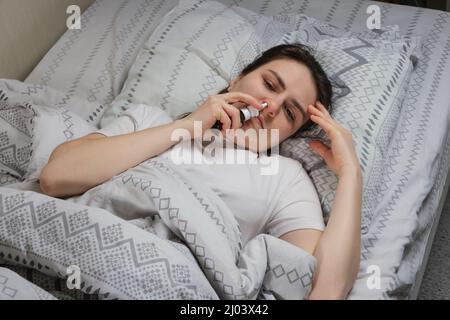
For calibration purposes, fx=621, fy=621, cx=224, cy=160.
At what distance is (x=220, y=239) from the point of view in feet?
3.77

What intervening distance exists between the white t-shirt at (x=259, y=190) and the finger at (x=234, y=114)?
61mm

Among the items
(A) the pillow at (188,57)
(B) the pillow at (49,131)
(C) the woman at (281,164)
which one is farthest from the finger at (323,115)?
(B) the pillow at (49,131)

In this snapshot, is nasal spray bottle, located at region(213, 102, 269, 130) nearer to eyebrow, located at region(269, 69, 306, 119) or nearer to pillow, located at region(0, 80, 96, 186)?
eyebrow, located at region(269, 69, 306, 119)

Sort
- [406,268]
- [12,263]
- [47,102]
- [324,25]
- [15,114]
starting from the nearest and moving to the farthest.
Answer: [12,263]
[406,268]
[15,114]
[47,102]
[324,25]

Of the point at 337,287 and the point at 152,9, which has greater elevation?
the point at 152,9

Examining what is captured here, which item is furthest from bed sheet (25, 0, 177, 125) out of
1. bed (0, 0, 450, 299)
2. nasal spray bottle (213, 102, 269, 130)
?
nasal spray bottle (213, 102, 269, 130)

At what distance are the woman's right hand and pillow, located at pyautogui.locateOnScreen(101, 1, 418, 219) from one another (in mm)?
A: 178

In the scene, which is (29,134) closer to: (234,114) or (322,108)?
(234,114)

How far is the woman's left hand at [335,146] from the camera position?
1.34 meters

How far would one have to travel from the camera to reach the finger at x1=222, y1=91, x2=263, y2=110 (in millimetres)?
1356

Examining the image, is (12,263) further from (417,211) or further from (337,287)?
(417,211)

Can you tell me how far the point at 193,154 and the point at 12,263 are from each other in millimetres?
446

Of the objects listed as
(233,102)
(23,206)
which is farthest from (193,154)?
(23,206)

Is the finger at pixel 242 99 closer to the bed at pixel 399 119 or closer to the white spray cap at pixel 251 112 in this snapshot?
the white spray cap at pixel 251 112
